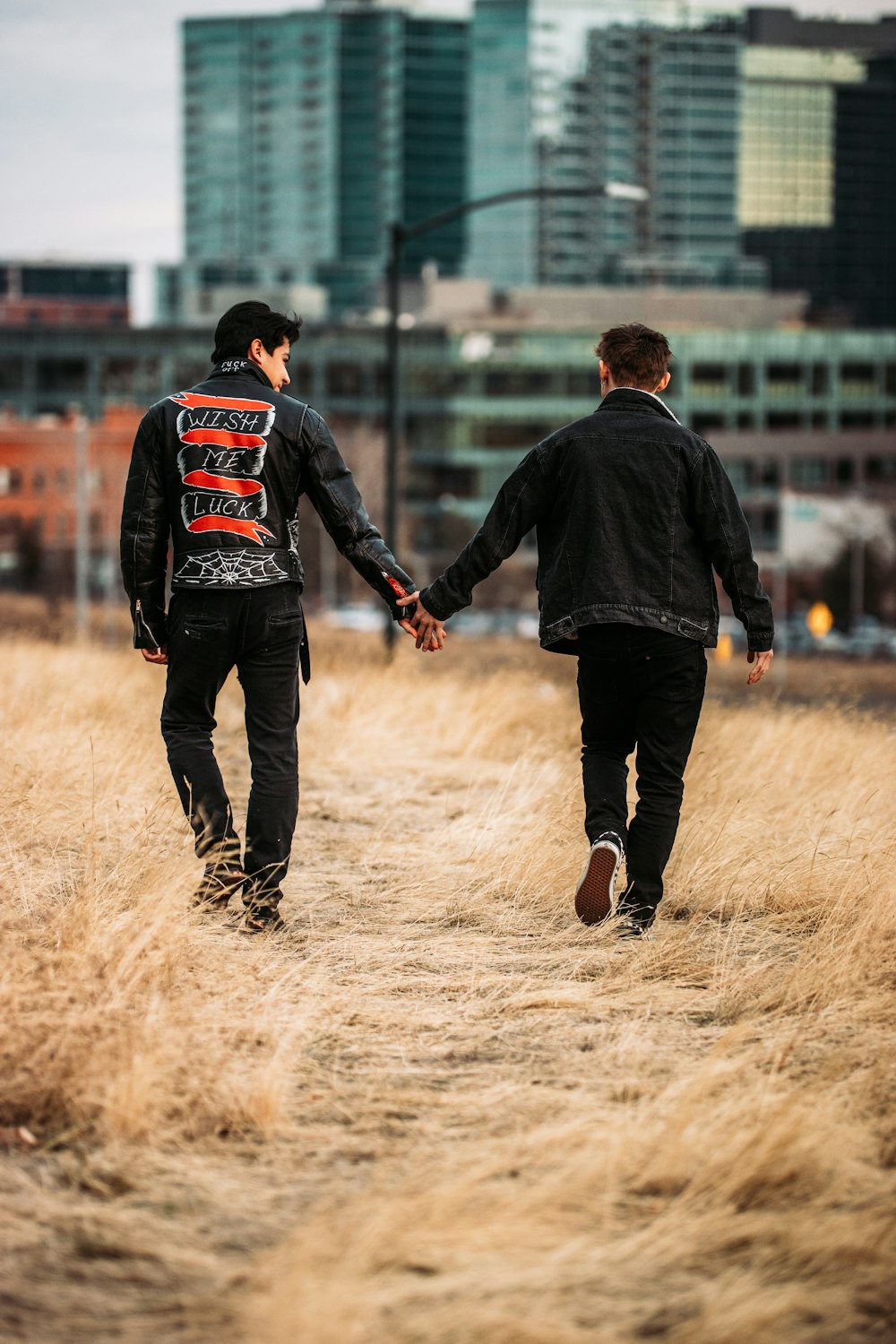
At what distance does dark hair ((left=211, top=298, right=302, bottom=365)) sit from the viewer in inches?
208

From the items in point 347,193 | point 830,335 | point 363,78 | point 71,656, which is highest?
point 363,78

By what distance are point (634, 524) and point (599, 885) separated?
3.60 ft

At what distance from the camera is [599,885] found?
5059mm

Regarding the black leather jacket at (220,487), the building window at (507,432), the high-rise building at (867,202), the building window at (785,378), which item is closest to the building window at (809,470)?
the building window at (785,378)

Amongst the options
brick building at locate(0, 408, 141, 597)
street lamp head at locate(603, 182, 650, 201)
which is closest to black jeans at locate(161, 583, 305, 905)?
street lamp head at locate(603, 182, 650, 201)

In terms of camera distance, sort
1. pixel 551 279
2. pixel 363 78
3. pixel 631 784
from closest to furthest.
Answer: pixel 631 784 < pixel 551 279 < pixel 363 78

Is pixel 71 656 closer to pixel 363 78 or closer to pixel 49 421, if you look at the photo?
pixel 49 421

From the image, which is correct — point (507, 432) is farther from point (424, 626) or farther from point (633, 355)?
point (633, 355)

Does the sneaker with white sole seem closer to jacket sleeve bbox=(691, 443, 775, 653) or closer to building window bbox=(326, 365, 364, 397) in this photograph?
jacket sleeve bbox=(691, 443, 775, 653)

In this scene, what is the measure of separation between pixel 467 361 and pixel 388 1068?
10656 centimetres

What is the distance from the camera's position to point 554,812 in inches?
259

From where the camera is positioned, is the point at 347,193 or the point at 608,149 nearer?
the point at 608,149

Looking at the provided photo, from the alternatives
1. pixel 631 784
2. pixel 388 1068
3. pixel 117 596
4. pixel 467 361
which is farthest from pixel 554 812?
pixel 467 361

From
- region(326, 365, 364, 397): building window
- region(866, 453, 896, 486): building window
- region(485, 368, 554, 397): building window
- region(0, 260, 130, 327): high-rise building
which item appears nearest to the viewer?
region(866, 453, 896, 486): building window
